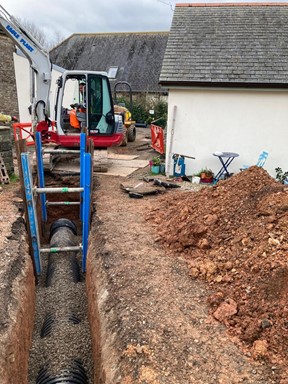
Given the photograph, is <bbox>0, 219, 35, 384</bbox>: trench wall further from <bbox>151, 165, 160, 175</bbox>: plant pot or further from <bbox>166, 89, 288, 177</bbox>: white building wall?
<bbox>166, 89, 288, 177</bbox>: white building wall

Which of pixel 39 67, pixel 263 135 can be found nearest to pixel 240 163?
pixel 263 135

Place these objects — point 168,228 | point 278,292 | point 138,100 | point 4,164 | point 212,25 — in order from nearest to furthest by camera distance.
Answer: point 278,292
point 168,228
point 4,164
point 212,25
point 138,100

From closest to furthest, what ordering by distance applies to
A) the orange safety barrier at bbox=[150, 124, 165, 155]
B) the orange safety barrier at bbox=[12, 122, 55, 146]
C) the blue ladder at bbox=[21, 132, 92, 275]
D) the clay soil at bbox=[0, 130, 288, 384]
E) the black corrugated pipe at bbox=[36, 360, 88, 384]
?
the clay soil at bbox=[0, 130, 288, 384], the black corrugated pipe at bbox=[36, 360, 88, 384], the blue ladder at bbox=[21, 132, 92, 275], the orange safety barrier at bbox=[12, 122, 55, 146], the orange safety barrier at bbox=[150, 124, 165, 155]

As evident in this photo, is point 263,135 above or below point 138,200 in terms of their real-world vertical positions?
above

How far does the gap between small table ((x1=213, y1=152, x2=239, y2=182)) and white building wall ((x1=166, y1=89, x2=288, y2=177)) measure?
0.79 feet

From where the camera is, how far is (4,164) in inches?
363

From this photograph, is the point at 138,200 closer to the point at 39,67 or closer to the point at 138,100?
the point at 39,67

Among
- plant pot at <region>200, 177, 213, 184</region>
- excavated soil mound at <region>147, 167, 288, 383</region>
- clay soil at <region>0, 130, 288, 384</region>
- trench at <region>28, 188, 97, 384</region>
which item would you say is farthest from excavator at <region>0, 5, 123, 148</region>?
excavated soil mound at <region>147, 167, 288, 383</region>

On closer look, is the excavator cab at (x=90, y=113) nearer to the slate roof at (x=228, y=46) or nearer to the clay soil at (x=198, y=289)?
the slate roof at (x=228, y=46)

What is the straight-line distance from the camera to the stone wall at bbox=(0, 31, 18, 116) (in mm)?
15047

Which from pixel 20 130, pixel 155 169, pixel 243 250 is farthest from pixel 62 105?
pixel 243 250

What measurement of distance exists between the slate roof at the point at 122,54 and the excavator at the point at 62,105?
53.3 ft

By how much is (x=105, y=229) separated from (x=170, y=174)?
16.1 ft

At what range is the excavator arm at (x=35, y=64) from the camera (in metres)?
8.97
